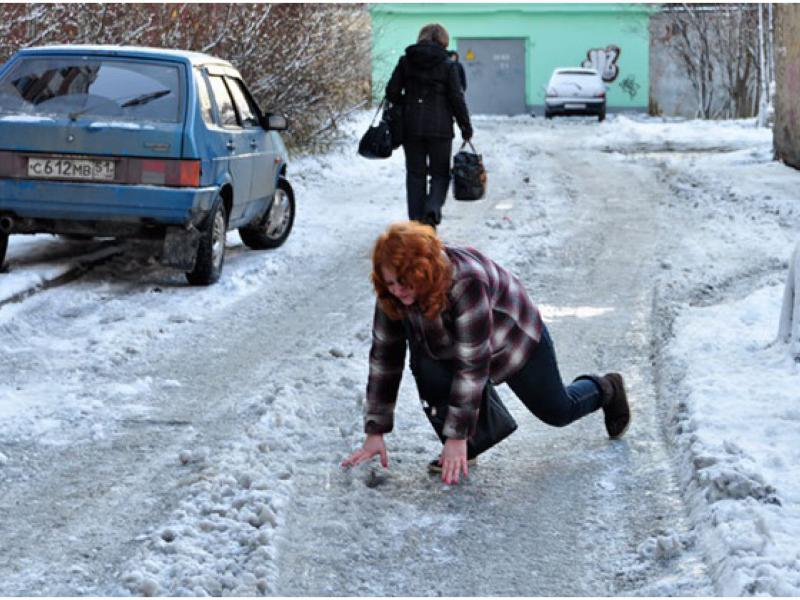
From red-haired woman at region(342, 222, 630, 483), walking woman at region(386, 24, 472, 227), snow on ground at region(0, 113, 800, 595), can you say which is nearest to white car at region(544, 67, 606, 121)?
snow on ground at region(0, 113, 800, 595)

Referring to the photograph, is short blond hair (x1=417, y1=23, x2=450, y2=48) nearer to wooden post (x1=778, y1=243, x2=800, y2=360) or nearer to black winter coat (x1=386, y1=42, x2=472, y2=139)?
black winter coat (x1=386, y1=42, x2=472, y2=139)

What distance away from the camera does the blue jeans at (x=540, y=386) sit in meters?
5.16

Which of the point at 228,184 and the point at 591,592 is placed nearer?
the point at 591,592

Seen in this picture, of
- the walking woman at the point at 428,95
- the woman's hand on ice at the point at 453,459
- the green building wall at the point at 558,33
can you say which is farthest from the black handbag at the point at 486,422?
the green building wall at the point at 558,33

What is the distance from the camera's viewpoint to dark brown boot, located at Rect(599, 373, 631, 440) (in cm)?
578

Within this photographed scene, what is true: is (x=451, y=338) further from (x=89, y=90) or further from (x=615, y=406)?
(x=89, y=90)

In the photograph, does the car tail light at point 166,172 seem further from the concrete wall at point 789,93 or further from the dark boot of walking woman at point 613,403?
the concrete wall at point 789,93

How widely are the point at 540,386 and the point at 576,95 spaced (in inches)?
1539

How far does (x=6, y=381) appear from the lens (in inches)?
269

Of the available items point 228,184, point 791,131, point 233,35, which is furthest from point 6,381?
point 791,131

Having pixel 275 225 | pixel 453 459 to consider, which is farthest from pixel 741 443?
pixel 275 225

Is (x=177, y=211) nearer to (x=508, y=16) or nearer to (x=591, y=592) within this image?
(x=591, y=592)

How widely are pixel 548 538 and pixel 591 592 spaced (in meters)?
0.52

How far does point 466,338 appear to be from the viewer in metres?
4.95
